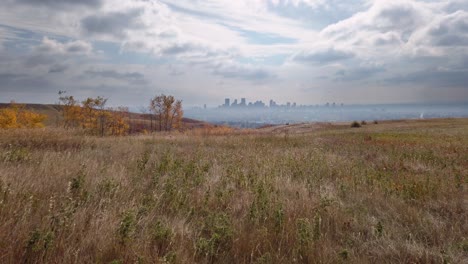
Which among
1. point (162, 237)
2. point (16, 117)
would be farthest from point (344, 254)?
point (16, 117)

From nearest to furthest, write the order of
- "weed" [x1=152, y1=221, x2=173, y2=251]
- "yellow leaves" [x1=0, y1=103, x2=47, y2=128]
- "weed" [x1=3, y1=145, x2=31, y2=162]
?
"weed" [x1=152, y1=221, x2=173, y2=251] → "weed" [x1=3, y1=145, x2=31, y2=162] → "yellow leaves" [x1=0, y1=103, x2=47, y2=128]

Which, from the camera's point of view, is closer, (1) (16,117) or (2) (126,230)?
(2) (126,230)

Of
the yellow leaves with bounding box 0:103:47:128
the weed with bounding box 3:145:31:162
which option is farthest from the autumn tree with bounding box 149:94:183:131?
the weed with bounding box 3:145:31:162

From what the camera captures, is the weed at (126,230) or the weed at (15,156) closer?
the weed at (126,230)

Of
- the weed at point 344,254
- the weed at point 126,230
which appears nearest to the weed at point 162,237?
the weed at point 126,230

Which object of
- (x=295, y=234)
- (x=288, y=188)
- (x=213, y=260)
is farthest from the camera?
(x=288, y=188)

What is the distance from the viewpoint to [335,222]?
4465 millimetres

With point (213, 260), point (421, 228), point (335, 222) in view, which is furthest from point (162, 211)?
point (421, 228)

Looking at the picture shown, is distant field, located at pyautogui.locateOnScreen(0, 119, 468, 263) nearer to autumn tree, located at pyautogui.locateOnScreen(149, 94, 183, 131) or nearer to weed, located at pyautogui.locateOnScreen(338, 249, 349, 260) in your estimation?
weed, located at pyautogui.locateOnScreen(338, 249, 349, 260)

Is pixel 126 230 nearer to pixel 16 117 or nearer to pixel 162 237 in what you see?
pixel 162 237

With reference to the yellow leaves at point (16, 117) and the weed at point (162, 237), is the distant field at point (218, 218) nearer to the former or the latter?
the weed at point (162, 237)

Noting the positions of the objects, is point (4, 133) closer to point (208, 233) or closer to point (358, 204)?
point (208, 233)

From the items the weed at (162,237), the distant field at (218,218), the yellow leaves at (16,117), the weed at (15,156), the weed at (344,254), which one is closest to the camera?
the distant field at (218,218)

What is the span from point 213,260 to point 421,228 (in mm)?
3308
